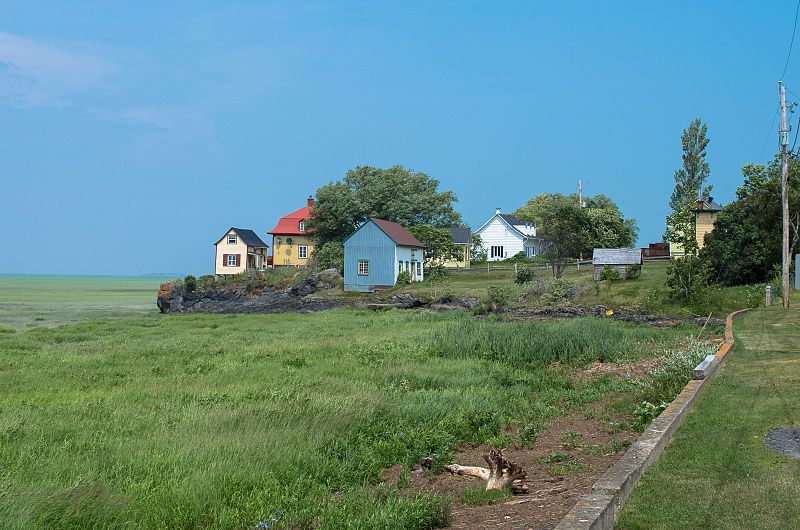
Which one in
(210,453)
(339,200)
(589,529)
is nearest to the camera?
(589,529)

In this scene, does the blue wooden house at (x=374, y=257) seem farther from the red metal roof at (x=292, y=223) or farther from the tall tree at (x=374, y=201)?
the red metal roof at (x=292, y=223)

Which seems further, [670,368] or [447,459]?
[670,368]

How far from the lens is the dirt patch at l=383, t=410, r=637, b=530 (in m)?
7.39

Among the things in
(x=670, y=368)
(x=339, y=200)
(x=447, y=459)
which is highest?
(x=339, y=200)

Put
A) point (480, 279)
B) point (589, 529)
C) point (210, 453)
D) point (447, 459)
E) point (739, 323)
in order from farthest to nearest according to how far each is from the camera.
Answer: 1. point (480, 279)
2. point (739, 323)
3. point (447, 459)
4. point (210, 453)
5. point (589, 529)

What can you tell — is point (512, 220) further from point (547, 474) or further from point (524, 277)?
point (547, 474)

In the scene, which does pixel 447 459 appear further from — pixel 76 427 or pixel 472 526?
pixel 76 427

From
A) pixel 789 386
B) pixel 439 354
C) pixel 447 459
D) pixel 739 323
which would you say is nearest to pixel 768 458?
pixel 447 459

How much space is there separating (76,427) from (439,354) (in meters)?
12.1

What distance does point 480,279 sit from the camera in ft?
198

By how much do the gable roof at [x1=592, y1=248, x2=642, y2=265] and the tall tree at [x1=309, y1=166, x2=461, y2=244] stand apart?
28.0 m

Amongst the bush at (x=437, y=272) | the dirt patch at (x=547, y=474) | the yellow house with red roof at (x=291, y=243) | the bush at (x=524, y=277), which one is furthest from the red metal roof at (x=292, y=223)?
the dirt patch at (x=547, y=474)

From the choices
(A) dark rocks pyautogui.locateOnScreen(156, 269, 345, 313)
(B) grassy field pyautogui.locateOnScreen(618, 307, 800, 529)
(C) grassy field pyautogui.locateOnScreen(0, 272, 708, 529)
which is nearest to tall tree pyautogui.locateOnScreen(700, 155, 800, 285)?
(C) grassy field pyautogui.locateOnScreen(0, 272, 708, 529)

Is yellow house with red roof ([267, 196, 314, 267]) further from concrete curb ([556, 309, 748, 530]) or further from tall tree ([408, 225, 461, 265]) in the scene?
concrete curb ([556, 309, 748, 530])
